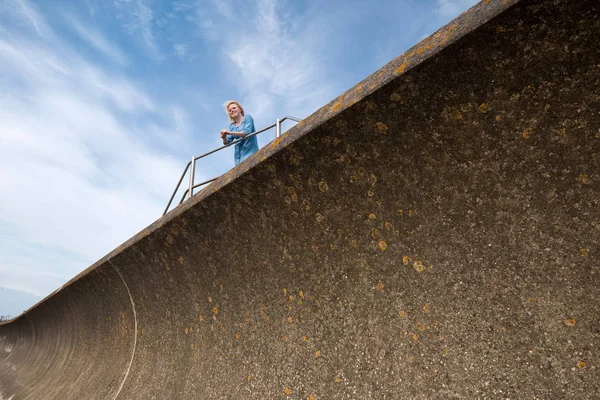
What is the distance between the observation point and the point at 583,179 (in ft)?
4.81

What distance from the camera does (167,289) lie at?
389cm

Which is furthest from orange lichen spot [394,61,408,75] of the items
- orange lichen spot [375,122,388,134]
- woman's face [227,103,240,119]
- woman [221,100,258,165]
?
woman's face [227,103,240,119]

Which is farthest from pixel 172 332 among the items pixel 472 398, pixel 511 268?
pixel 511 268

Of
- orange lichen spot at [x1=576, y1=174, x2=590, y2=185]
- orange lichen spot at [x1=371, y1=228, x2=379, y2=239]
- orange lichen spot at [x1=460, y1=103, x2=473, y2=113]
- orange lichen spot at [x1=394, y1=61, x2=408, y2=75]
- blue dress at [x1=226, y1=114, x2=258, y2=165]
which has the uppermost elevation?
blue dress at [x1=226, y1=114, x2=258, y2=165]

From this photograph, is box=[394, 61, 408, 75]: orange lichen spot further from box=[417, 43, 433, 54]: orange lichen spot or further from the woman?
the woman

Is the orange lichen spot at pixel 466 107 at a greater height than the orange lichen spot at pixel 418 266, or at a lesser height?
greater

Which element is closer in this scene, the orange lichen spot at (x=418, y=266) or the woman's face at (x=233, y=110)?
the orange lichen spot at (x=418, y=266)

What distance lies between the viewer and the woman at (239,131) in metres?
4.69

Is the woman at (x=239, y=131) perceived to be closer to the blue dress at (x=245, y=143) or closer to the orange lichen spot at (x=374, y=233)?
the blue dress at (x=245, y=143)

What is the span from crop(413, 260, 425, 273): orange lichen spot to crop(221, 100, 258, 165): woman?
2.99m

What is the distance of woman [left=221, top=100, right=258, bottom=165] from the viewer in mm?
4688

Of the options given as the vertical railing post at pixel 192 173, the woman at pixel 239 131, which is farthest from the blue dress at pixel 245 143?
the vertical railing post at pixel 192 173

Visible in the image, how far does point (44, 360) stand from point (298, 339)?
10.4 meters

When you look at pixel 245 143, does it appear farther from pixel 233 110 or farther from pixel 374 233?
pixel 374 233
